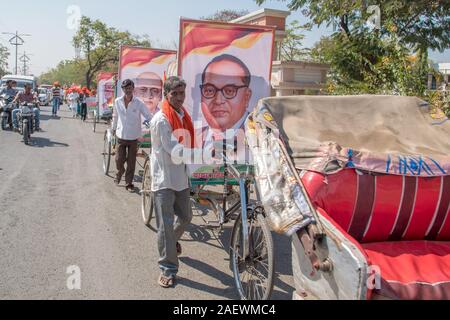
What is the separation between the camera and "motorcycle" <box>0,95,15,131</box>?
15758 mm

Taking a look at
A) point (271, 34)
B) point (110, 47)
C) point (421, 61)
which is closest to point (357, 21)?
point (421, 61)

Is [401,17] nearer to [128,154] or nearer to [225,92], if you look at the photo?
[225,92]

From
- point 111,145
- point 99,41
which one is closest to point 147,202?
point 111,145

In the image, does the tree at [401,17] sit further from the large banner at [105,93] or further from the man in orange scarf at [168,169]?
the large banner at [105,93]

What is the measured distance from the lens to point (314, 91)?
39.8 ft

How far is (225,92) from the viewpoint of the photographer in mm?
5367

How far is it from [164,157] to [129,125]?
3.51 m

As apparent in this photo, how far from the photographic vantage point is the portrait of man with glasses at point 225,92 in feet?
17.3

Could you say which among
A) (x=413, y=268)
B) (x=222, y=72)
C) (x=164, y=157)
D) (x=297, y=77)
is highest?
(x=297, y=77)

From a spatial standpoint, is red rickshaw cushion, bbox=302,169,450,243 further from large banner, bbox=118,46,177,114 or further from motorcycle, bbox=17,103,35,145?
motorcycle, bbox=17,103,35,145

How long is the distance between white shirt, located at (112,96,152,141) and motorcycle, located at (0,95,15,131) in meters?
10.2

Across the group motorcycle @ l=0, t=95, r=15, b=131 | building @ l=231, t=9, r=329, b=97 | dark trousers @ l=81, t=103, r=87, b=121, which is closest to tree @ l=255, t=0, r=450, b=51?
building @ l=231, t=9, r=329, b=97

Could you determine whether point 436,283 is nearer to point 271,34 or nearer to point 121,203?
point 271,34
